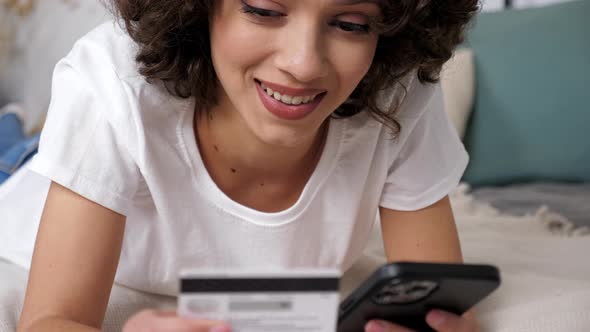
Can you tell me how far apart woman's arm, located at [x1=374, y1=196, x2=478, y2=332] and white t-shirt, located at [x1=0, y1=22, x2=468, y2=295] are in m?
0.02

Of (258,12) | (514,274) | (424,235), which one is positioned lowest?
(514,274)

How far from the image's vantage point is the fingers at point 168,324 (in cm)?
62

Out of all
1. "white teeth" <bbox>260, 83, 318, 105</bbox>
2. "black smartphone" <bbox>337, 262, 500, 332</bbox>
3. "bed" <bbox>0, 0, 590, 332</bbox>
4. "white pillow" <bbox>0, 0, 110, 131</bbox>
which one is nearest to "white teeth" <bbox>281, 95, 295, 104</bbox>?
"white teeth" <bbox>260, 83, 318, 105</bbox>

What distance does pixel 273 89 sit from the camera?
89 cm

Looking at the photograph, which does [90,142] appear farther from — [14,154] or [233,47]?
[14,154]

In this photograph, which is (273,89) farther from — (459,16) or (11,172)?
(11,172)

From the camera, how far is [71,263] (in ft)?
2.95

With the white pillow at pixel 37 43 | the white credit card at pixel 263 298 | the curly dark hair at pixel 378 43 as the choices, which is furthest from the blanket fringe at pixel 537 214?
the white pillow at pixel 37 43

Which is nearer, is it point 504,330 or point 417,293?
point 417,293

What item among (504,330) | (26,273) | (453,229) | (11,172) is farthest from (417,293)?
(11,172)

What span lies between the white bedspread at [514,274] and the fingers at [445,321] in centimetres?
15

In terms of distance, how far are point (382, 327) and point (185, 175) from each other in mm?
358

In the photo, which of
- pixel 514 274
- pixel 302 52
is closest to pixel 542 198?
pixel 514 274

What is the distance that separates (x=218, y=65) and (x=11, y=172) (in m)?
0.75
